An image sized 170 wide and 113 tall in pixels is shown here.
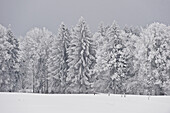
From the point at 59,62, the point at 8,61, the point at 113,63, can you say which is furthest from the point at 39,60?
the point at 113,63

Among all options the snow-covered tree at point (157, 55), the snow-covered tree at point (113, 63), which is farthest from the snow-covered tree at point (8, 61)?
the snow-covered tree at point (157, 55)

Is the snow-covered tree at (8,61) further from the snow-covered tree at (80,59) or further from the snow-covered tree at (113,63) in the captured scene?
the snow-covered tree at (113,63)

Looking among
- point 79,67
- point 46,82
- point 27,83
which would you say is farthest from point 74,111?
point 27,83

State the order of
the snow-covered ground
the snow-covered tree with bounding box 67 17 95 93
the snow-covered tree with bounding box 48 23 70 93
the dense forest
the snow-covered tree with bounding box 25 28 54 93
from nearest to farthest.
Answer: the snow-covered ground < the dense forest < the snow-covered tree with bounding box 67 17 95 93 < the snow-covered tree with bounding box 48 23 70 93 < the snow-covered tree with bounding box 25 28 54 93

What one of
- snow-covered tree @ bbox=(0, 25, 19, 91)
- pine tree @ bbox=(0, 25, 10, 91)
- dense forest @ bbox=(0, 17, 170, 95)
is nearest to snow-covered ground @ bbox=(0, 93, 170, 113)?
dense forest @ bbox=(0, 17, 170, 95)

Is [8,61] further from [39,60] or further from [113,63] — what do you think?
[113,63]

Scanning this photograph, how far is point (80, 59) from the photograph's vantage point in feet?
129

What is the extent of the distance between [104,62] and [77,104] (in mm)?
25077

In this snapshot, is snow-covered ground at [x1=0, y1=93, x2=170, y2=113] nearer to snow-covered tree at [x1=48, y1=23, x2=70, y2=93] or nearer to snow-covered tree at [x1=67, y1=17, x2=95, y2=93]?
snow-covered tree at [x1=67, y1=17, x2=95, y2=93]

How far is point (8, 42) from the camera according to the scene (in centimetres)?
4172

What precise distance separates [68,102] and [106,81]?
25487mm

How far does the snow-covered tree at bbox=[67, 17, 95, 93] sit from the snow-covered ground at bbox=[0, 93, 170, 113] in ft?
67.5

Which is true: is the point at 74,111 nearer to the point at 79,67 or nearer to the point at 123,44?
the point at 79,67

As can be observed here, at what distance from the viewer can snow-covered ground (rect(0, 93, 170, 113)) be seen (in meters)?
13.2
